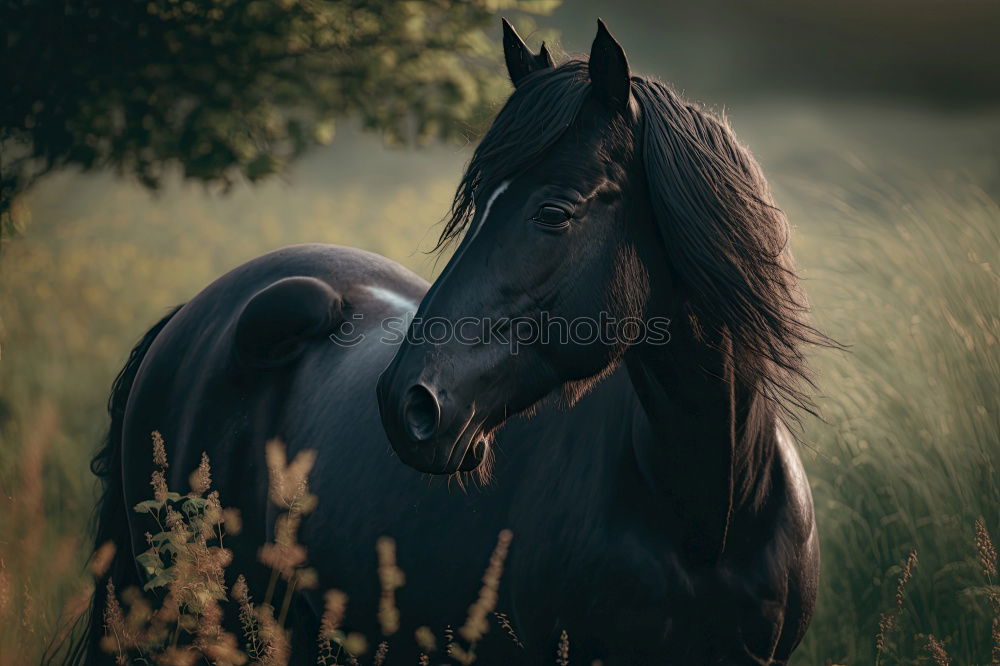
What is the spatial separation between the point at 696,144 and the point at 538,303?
0.55 meters

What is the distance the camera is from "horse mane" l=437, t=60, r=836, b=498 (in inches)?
90.2

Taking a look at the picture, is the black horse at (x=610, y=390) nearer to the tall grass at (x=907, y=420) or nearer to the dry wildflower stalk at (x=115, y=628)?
the dry wildflower stalk at (x=115, y=628)

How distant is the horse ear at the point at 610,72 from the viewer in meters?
2.22

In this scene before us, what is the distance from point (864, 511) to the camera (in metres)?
4.91

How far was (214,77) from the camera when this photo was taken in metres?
5.80

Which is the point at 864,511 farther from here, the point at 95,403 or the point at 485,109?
the point at 95,403

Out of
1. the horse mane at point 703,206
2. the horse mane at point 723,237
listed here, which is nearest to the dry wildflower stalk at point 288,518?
the horse mane at point 703,206

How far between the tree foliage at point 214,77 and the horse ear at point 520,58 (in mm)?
3195

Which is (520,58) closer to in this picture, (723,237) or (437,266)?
(723,237)

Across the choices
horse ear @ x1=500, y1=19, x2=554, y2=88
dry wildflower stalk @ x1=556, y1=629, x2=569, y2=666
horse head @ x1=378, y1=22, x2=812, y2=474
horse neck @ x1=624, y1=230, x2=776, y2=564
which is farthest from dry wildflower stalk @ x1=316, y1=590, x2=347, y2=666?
horse ear @ x1=500, y1=19, x2=554, y2=88

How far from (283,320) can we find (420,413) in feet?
6.08

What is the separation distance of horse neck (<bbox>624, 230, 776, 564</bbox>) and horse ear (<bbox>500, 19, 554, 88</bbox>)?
2.13ft

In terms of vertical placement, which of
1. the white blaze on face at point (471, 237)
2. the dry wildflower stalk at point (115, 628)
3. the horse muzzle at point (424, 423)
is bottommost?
the dry wildflower stalk at point (115, 628)

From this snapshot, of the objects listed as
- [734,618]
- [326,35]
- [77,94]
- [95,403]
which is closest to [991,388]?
[734,618]
